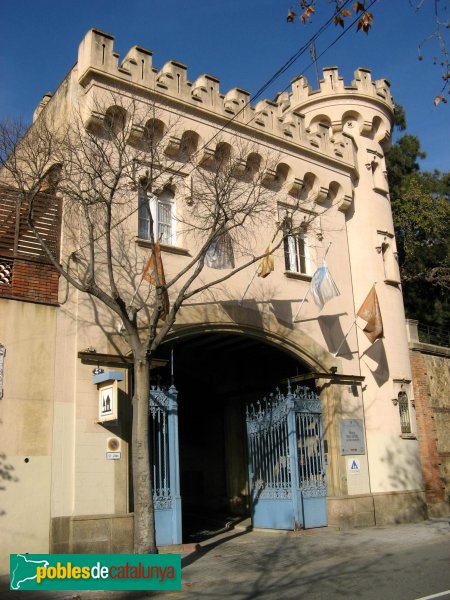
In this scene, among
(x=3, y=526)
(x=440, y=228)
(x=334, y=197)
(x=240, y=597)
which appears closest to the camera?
(x=240, y=597)

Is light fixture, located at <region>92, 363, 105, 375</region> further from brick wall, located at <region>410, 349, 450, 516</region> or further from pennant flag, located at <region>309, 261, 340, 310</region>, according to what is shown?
brick wall, located at <region>410, 349, 450, 516</region>

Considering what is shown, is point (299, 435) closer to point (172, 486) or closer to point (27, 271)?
point (172, 486)

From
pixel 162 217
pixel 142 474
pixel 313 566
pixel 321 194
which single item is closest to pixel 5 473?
pixel 142 474

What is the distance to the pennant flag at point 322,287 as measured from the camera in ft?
51.3

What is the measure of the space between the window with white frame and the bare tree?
0.24ft

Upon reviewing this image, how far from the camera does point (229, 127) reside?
1598 centimetres

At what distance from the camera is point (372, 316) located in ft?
53.8

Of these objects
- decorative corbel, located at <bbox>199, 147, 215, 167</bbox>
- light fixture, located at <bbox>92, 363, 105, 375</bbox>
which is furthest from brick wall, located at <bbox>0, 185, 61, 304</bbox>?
decorative corbel, located at <bbox>199, 147, 215, 167</bbox>

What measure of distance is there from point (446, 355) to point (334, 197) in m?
6.55

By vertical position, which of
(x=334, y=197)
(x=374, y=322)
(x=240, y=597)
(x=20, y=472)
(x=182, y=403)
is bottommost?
(x=240, y=597)

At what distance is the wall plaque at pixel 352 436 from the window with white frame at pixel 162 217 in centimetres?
652

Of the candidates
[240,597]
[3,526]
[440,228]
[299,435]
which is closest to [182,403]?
[299,435]

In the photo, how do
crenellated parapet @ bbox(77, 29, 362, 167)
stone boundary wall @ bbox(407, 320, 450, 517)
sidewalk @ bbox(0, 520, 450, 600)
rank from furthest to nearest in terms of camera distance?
stone boundary wall @ bbox(407, 320, 450, 517) < crenellated parapet @ bbox(77, 29, 362, 167) < sidewalk @ bbox(0, 520, 450, 600)

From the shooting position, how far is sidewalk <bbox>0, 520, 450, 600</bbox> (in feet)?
29.0
